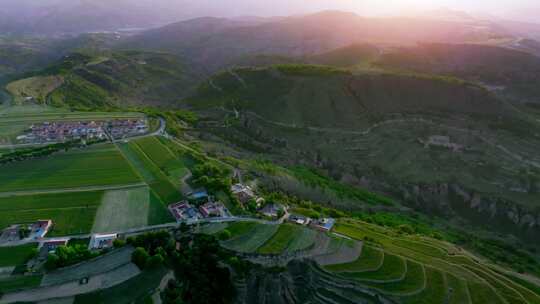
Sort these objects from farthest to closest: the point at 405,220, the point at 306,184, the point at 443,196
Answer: the point at 443,196 → the point at 306,184 → the point at 405,220

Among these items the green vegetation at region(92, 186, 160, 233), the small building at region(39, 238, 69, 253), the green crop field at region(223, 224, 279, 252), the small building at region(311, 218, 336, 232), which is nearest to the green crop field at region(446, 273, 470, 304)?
the small building at region(311, 218, 336, 232)

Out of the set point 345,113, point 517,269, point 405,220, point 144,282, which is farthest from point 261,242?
point 345,113


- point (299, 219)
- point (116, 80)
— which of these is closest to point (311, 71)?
point (299, 219)

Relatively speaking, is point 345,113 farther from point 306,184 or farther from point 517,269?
point 517,269

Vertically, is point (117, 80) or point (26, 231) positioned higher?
point (117, 80)

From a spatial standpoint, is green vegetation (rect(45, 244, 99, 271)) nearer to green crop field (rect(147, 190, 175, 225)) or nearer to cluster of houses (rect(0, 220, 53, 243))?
cluster of houses (rect(0, 220, 53, 243))

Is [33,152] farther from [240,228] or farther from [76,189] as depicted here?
[240,228]
